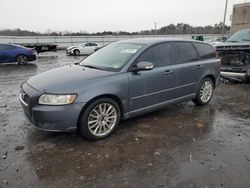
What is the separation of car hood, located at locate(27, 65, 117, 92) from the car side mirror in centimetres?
45

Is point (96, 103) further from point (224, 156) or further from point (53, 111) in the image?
point (224, 156)

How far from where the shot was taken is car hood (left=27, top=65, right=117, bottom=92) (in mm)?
3826

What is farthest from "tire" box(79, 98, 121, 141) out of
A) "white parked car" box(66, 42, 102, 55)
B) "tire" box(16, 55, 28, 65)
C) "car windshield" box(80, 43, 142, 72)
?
"white parked car" box(66, 42, 102, 55)

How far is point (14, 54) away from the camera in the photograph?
1455 cm

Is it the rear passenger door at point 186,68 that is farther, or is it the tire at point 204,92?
the tire at point 204,92

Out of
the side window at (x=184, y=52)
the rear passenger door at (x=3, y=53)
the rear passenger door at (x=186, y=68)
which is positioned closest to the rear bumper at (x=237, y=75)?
the rear passenger door at (x=186, y=68)

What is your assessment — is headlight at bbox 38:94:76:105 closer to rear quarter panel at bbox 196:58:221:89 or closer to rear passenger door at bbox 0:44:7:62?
rear quarter panel at bbox 196:58:221:89

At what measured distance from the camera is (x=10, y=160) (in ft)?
11.4

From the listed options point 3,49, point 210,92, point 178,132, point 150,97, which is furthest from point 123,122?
point 3,49

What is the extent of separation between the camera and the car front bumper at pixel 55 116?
366cm

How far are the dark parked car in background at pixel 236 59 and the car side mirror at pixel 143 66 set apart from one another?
5.09 m

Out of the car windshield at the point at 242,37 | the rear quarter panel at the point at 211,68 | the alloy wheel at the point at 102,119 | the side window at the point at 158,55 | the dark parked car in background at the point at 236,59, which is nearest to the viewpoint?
the alloy wheel at the point at 102,119

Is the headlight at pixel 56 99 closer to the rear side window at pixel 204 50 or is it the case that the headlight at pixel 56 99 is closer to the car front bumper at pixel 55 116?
the car front bumper at pixel 55 116

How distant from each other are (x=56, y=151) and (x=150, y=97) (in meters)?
1.98
